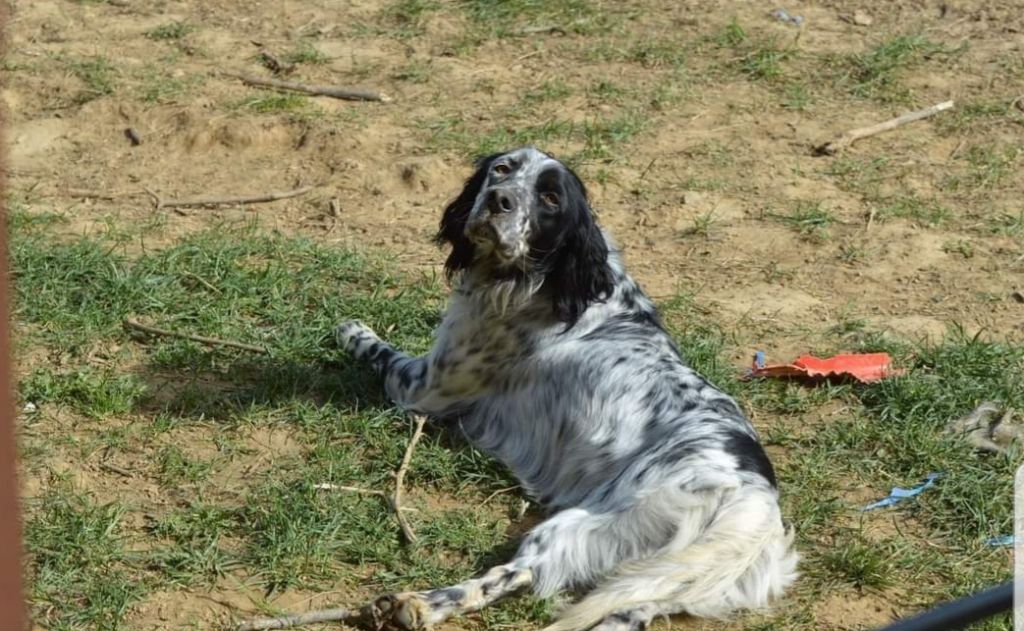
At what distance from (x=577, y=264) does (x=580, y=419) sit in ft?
2.06

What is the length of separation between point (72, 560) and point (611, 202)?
163 inches

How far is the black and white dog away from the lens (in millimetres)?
4910

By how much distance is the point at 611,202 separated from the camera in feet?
27.3

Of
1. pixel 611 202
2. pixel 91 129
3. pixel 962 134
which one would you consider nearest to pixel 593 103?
pixel 611 202

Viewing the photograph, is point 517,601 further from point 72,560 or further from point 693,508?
point 72,560

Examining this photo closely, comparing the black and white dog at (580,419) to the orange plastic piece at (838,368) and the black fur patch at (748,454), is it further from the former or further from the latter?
the orange plastic piece at (838,368)

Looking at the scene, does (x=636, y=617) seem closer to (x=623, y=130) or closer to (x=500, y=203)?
(x=500, y=203)

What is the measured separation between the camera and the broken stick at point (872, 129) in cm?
892

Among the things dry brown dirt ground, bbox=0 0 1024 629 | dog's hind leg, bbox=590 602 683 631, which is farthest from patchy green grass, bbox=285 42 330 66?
dog's hind leg, bbox=590 602 683 631

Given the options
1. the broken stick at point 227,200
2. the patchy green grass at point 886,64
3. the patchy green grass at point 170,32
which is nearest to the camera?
the broken stick at point 227,200

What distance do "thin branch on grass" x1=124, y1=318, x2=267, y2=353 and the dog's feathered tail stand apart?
7.77 feet

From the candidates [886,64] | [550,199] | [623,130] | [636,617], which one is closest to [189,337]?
[550,199]

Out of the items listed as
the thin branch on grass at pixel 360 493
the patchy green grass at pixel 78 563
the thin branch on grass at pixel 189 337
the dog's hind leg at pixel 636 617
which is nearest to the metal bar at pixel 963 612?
the dog's hind leg at pixel 636 617

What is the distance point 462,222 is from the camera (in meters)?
6.04
